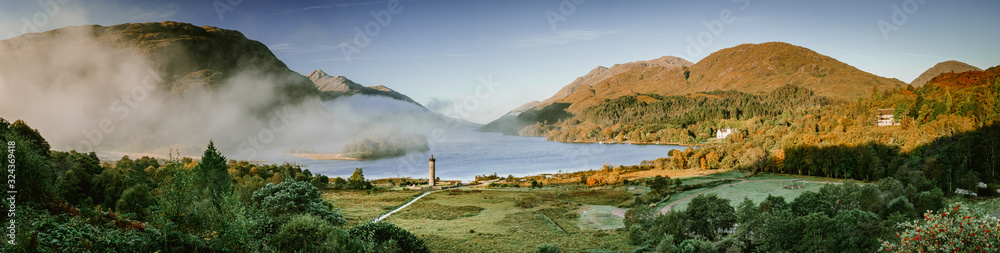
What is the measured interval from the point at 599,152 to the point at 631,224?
10967 cm

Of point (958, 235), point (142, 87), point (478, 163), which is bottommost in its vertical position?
point (478, 163)

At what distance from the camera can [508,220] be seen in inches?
1544

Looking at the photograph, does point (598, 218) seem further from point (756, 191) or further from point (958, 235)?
point (958, 235)

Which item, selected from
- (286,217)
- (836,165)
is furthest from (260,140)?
(836,165)

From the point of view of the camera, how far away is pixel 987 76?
3270 inches

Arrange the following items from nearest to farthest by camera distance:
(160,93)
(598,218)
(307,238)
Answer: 1. (307,238)
2. (598,218)
3. (160,93)

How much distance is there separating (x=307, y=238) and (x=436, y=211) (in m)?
26.6

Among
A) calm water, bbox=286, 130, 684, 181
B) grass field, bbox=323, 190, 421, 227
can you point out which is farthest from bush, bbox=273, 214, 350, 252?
calm water, bbox=286, 130, 684, 181

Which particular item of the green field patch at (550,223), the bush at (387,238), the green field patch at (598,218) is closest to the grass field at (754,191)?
the green field patch at (598,218)

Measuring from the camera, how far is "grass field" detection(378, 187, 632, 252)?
29312 millimetres

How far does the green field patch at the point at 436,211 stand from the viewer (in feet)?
133

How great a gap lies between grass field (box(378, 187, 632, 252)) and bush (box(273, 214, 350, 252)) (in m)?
10.5

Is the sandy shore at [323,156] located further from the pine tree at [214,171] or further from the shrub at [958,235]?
the shrub at [958,235]

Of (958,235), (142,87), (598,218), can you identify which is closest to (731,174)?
(598,218)
